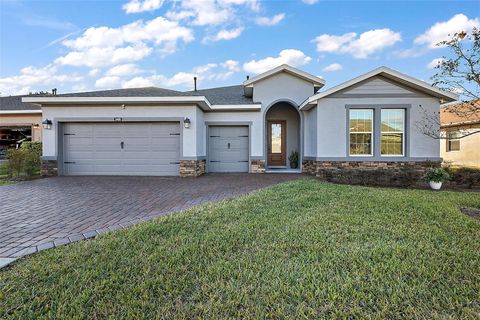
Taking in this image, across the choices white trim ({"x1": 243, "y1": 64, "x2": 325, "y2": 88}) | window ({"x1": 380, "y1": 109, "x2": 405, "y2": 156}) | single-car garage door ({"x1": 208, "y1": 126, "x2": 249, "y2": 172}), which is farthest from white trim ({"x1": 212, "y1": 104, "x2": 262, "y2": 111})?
window ({"x1": 380, "y1": 109, "x2": 405, "y2": 156})

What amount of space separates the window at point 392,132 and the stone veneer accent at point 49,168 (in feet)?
45.2

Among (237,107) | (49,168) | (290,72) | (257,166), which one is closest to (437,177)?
(257,166)

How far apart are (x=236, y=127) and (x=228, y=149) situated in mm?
1169

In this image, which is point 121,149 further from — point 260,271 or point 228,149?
point 260,271

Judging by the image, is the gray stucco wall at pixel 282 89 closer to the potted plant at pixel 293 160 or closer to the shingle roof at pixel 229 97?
the shingle roof at pixel 229 97

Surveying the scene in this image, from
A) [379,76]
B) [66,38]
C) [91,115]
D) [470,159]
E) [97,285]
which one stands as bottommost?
[97,285]

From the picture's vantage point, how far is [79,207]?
18.3ft

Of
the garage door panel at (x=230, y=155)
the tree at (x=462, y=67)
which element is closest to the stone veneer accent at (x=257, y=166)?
the garage door panel at (x=230, y=155)

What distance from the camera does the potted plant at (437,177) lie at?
798cm

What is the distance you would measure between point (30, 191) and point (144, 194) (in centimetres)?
348

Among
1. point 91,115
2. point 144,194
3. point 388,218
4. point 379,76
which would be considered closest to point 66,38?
point 91,115

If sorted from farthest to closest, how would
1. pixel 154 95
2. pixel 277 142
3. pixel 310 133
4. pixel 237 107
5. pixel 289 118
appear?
pixel 277 142, pixel 289 118, pixel 237 107, pixel 310 133, pixel 154 95

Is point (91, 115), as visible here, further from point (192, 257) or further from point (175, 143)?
point (192, 257)

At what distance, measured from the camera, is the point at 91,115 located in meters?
11.1
